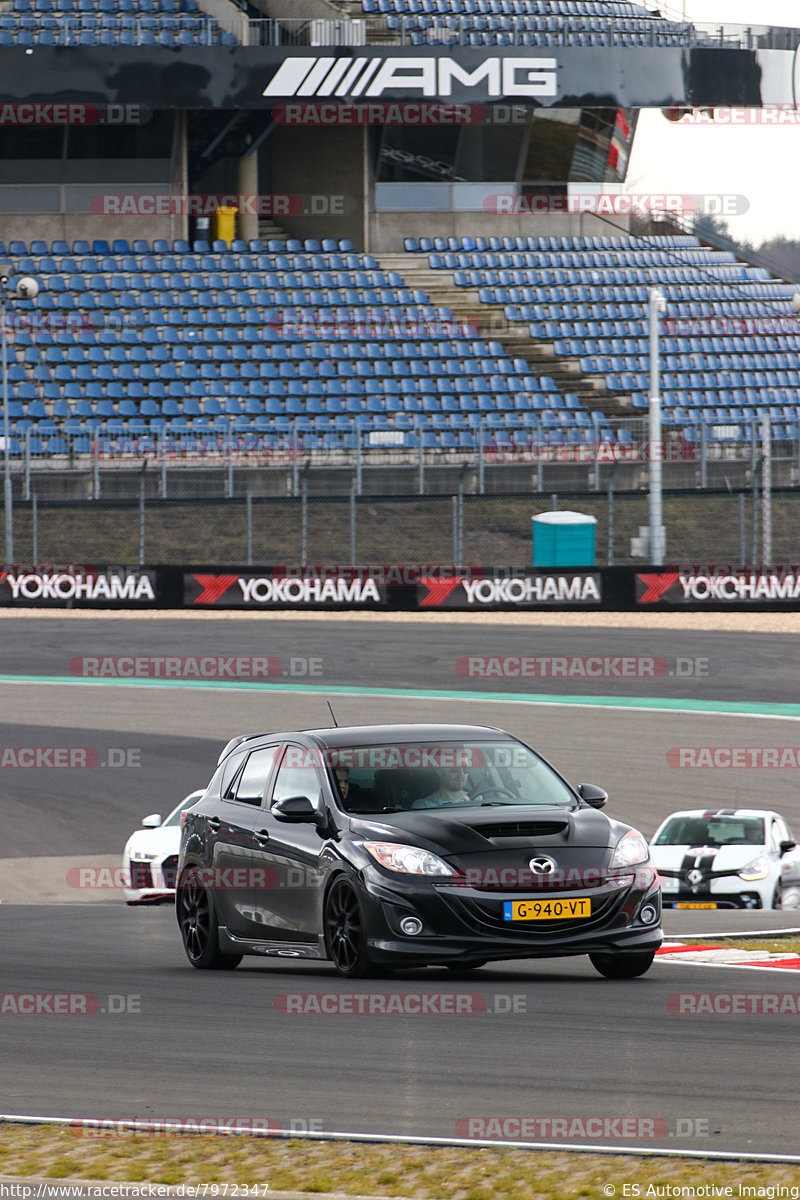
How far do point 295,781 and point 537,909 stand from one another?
1.76m

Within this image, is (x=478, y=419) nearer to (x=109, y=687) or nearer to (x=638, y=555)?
(x=638, y=555)

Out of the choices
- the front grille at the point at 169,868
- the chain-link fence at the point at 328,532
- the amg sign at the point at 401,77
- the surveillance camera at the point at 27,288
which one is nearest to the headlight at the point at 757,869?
the front grille at the point at 169,868

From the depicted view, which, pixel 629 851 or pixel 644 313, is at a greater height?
pixel 644 313

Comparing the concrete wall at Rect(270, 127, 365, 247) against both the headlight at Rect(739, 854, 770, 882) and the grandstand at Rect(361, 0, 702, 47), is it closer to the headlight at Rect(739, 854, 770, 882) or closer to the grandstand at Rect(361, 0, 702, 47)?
the grandstand at Rect(361, 0, 702, 47)

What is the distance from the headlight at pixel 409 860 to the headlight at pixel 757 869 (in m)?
7.76

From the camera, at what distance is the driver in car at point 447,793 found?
874 cm

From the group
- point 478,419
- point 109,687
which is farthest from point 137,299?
point 109,687

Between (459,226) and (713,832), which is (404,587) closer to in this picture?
(713,832)

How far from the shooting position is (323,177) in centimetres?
4572

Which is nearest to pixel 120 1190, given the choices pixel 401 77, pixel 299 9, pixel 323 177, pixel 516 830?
pixel 516 830

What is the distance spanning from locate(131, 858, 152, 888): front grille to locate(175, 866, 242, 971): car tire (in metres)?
5.25

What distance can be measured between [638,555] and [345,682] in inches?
360

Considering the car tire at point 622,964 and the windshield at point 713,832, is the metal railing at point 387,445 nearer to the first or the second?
the windshield at point 713,832

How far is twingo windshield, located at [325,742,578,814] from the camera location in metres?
8.80
